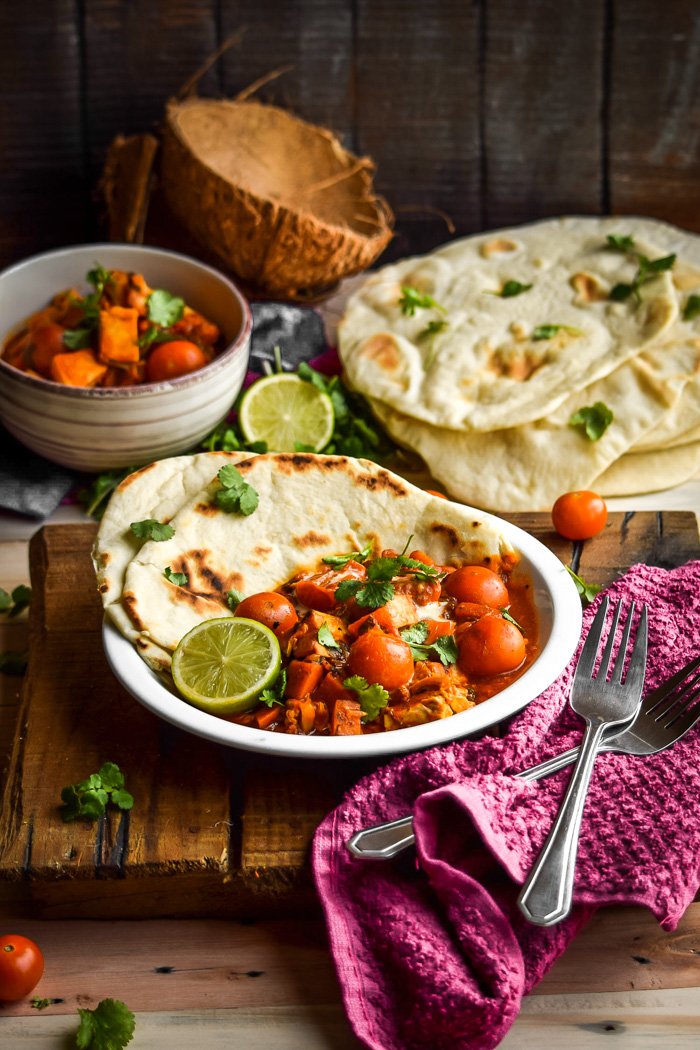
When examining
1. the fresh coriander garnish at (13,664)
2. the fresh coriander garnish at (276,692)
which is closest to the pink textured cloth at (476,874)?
the fresh coriander garnish at (276,692)

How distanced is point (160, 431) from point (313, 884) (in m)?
1.72

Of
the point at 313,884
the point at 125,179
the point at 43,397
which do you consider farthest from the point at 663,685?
the point at 125,179

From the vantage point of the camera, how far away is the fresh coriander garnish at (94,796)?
241cm

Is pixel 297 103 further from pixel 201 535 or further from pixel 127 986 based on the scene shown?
pixel 127 986

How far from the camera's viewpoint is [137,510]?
9.45ft

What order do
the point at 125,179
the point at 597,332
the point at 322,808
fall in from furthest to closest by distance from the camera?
the point at 125,179
the point at 597,332
the point at 322,808

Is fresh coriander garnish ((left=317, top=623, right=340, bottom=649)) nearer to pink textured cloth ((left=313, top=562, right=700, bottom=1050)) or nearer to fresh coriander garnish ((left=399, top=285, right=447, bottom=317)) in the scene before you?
pink textured cloth ((left=313, top=562, right=700, bottom=1050))

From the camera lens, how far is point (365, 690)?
2.44m

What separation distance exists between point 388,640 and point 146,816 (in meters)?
0.66

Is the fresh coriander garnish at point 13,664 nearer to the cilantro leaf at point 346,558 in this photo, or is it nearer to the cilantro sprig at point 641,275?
the cilantro leaf at point 346,558

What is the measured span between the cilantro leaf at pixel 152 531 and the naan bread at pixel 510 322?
46.4 inches

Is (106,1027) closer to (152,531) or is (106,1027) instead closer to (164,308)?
(152,531)

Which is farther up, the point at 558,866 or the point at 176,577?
the point at 176,577

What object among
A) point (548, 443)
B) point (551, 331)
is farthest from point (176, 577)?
point (551, 331)
